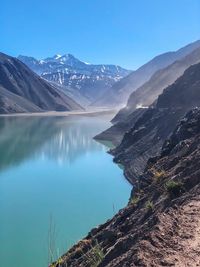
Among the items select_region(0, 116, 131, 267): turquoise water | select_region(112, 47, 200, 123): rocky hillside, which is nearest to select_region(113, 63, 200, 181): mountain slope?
select_region(0, 116, 131, 267): turquoise water

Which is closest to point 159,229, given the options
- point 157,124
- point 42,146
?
point 157,124

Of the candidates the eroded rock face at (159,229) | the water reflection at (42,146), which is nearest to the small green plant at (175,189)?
the eroded rock face at (159,229)

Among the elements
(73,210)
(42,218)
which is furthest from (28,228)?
(73,210)

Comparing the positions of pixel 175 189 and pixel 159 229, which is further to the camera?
pixel 175 189

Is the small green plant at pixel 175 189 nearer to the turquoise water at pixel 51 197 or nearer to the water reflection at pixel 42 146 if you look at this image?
the turquoise water at pixel 51 197

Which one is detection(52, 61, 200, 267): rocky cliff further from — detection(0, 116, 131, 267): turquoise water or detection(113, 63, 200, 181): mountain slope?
detection(113, 63, 200, 181): mountain slope

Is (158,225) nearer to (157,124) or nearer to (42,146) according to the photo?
(157,124)

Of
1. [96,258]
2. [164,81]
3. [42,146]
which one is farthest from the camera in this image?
[164,81]
